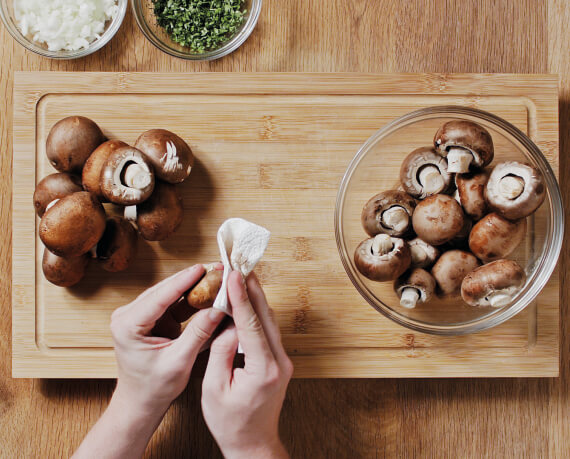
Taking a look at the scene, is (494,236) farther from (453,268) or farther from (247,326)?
(247,326)

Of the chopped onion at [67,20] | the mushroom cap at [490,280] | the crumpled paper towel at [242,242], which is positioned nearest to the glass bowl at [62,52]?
the chopped onion at [67,20]

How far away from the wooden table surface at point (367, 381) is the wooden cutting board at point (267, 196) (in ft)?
0.36

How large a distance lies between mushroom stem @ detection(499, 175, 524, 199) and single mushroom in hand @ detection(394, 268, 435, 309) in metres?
0.22

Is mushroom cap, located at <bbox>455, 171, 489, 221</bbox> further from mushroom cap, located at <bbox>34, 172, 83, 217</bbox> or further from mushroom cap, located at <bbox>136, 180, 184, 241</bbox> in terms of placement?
mushroom cap, located at <bbox>34, 172, 83, 217</bbox>

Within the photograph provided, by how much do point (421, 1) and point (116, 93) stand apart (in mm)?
805

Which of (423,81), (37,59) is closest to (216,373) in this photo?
(423,81)

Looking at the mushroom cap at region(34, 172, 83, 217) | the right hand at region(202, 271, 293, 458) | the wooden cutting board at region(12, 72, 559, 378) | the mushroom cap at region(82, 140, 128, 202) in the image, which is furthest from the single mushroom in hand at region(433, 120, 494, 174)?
the mushroom cap at region(34, 172, 83, 217)

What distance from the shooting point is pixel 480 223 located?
105 centimetres

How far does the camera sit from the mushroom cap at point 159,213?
1118mm

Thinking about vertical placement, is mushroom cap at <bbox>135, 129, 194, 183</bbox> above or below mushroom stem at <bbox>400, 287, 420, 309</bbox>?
above

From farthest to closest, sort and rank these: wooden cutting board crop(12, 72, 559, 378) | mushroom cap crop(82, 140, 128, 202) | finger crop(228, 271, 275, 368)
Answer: wooden cutting board crop(12, 72, 559, 378) < mushroom cap crop(82, 140, 128, 202) < finger crop(228, 271, 275, 368)

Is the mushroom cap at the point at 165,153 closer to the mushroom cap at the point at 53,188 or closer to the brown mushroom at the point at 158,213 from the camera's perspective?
the brown mushroom at the point at 158,213

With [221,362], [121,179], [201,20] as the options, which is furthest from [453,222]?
[201,20]

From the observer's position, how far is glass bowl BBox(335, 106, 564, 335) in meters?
1.13
